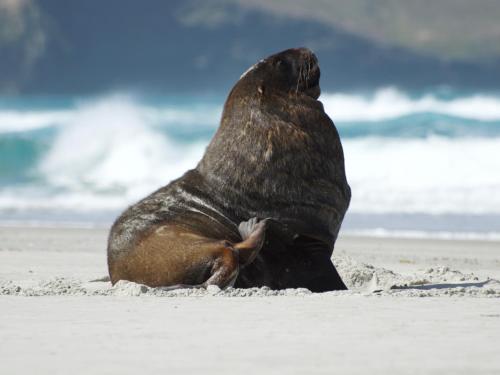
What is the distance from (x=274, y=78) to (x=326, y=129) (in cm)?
55

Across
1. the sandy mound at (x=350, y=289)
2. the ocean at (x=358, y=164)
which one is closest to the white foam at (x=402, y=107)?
the ocean at (x=358, y=164)

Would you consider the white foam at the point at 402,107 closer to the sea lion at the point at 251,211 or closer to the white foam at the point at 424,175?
the white foam at the point at 424,175

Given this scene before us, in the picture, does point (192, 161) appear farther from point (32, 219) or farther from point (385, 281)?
point (385, 281)

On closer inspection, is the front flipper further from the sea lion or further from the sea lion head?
the sea lion head

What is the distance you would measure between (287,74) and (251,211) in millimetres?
1154

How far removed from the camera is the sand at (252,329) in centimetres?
314

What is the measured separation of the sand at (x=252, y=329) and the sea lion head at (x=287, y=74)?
1558mm

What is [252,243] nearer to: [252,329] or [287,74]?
[287,74]

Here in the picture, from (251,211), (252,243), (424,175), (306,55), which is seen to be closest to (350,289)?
(251,211)

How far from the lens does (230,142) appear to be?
6.27m

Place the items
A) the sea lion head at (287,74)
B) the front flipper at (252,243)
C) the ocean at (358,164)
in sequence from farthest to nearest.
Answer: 1. the ocean at (358,164)
2. the sea lion head at (287,74)
3. the front flipper at (252,243)

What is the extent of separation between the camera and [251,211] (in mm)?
6113

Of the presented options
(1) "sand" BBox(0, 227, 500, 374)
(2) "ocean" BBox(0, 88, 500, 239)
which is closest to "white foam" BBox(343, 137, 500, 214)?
(2) "ocean" BBox(0, 88, 500, 239)

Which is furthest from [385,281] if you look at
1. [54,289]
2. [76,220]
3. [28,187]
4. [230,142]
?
[28,187]
